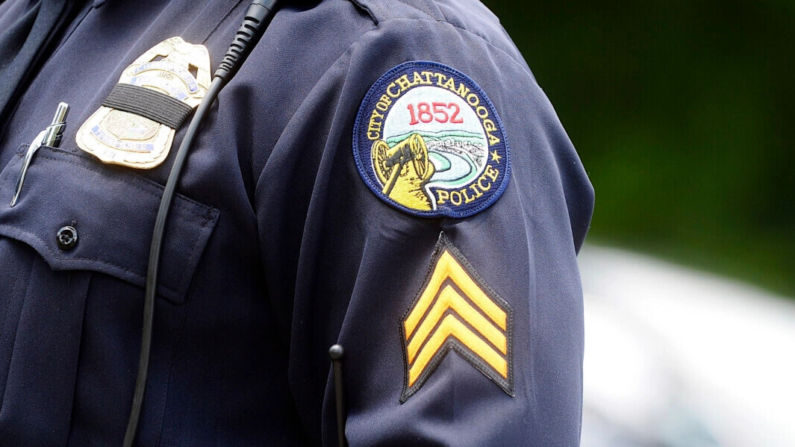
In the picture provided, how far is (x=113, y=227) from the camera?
0.97 m

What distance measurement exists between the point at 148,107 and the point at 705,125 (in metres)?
→ 3.59

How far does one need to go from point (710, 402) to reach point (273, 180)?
5.33ft

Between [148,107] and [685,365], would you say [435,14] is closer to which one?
[148,107]

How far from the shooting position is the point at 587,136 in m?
4.43

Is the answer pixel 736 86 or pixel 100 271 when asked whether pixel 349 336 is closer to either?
pixel 100 271

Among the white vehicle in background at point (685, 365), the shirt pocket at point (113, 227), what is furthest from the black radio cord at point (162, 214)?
the white vehicle in background at point (685, 365)

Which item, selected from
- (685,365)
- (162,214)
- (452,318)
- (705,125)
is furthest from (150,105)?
(705,125)

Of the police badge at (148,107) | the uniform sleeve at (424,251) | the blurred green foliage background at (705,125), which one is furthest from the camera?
the blurred green foliage background at (705,125)

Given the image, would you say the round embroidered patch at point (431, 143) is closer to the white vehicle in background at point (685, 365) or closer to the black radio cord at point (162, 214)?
the black radio cord at point (162, 214)

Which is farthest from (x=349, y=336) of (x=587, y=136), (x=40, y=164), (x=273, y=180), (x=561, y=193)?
(x=587, y=136)

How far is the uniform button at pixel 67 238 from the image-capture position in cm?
96

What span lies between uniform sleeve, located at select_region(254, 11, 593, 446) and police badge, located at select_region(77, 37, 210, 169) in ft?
0.45

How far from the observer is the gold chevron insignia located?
89cm

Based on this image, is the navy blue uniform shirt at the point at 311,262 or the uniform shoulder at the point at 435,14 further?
the uniform shoulder at the point at 435,14
